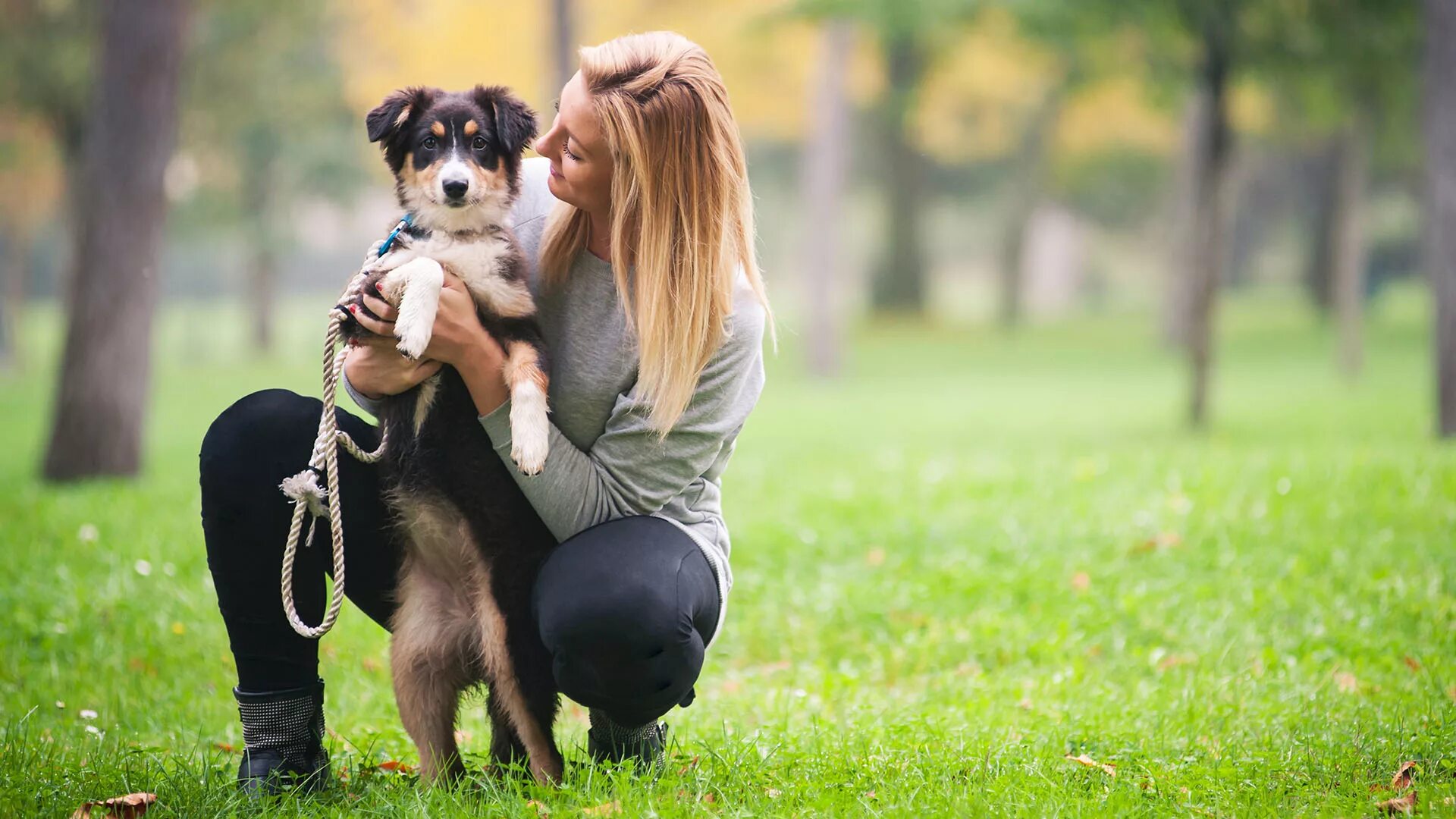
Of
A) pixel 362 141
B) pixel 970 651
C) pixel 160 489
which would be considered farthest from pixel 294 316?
pixel 970 651

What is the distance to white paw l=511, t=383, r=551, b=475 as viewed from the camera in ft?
8.52

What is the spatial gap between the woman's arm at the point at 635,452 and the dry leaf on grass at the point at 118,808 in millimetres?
1051

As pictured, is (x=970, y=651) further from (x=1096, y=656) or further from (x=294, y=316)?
(x=294, y=316)

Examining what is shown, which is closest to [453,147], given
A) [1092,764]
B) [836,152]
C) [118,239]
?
[1092,764]

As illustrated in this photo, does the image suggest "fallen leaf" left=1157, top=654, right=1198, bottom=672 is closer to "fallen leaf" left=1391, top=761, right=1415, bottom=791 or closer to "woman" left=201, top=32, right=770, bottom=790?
"fallen leaf" left=1391, top=761, right=1415, bottom=791

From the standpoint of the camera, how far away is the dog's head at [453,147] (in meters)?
2.92

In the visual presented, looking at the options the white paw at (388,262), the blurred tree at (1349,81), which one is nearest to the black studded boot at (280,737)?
the white paw at (388,262)

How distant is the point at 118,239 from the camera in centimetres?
798

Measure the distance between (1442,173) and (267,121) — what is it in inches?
667

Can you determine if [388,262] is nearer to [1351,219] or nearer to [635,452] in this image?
[635,452]

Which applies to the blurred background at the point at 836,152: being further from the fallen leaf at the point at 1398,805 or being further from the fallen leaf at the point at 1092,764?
the fallen leaf at the point at 1398,805

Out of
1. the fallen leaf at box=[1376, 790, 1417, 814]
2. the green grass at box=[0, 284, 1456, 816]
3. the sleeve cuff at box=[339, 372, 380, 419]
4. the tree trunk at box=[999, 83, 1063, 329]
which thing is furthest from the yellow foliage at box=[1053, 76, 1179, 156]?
the sleeve cuff at box=[339, 372, 380, 419]

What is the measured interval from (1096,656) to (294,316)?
35724mm

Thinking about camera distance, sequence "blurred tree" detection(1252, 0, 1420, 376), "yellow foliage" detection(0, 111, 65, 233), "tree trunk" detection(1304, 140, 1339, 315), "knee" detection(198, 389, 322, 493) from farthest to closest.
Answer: "tree trunk" detection(1304, 140, 1339, 315)
"yellow foliage" detection(0, 111, 65, 233)
"blurred tree" detection(1252, 0, 1420, 376)
"knee" detection(198, 389, 322, 493)
